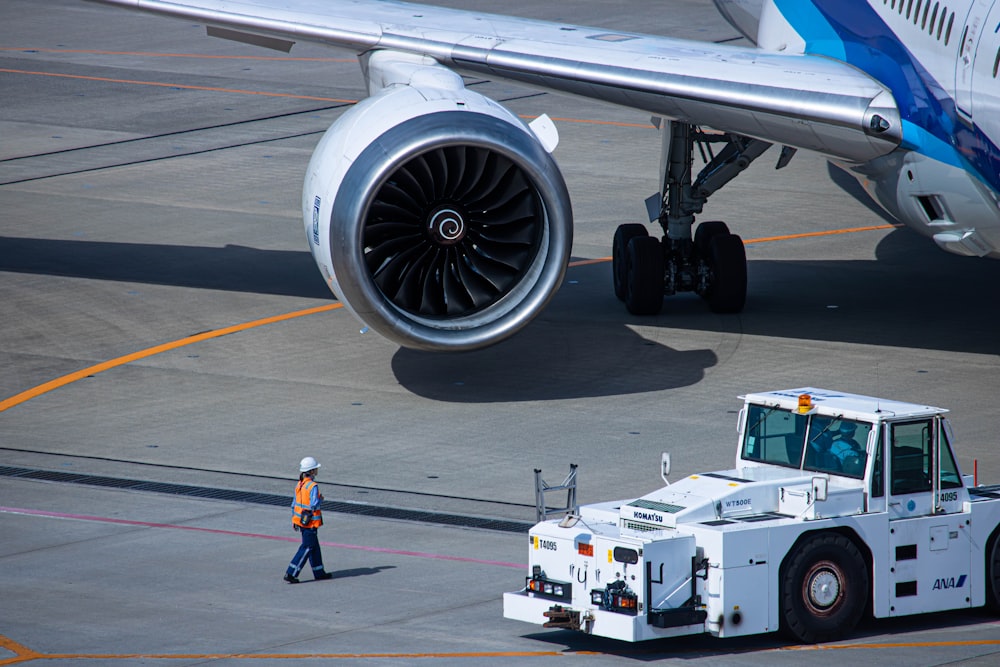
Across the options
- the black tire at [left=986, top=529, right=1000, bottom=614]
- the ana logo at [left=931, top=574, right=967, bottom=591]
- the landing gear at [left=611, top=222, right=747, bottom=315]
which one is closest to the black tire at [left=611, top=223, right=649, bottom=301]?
the landing gear at [left=611, top=222, right=747, bottom=315]

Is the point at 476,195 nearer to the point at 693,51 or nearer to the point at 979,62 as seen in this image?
the point at 693,51

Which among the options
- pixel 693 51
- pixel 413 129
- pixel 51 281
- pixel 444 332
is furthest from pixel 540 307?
pixel 51 281

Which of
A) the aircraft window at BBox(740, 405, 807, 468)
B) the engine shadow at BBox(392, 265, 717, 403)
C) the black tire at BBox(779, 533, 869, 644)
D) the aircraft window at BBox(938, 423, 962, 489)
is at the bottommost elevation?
the black tire at BBox(779, 533, 869, 644)

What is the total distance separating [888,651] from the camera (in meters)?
12.1

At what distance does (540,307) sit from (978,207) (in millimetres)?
4639

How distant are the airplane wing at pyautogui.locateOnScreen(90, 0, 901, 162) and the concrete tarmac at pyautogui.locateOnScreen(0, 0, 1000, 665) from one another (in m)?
2.82

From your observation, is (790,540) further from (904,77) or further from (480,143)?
(904,77)

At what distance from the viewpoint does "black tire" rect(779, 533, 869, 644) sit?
12.2m

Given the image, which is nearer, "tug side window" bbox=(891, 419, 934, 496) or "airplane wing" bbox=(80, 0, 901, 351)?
"tug side window" bbox=(891, 419, 934, 496)

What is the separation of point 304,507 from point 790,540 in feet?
12.8

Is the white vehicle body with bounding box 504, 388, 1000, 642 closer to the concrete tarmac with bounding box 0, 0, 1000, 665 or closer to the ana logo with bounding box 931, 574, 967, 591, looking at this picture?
the ana logo with bounding box 931, 574, 967, 591

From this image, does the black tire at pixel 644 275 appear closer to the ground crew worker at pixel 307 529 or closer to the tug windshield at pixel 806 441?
the tug windshield at pixel 806 441

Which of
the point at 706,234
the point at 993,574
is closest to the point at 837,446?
the point at 993,574

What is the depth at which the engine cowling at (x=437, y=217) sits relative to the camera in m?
17.9
